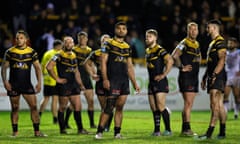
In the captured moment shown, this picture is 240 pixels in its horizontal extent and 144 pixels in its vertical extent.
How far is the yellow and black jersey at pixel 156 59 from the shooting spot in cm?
1644

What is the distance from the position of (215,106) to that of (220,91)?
0.38 m

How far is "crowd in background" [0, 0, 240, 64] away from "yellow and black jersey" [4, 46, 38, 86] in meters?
10.5

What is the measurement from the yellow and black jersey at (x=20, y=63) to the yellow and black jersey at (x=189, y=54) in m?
3.59

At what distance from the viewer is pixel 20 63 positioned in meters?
15.9

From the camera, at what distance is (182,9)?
30125mm

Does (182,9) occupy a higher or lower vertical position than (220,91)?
higher

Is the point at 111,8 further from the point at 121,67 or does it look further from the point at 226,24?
the point at 121,67

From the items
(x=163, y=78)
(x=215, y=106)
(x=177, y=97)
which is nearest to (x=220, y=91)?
(x=215, y=106)

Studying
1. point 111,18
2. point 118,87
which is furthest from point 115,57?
point 111,18


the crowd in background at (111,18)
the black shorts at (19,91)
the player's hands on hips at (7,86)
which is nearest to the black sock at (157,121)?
the black shorts at (19,91)

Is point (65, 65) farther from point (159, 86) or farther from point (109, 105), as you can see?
point (159, 86)

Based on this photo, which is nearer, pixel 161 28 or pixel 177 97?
pixel 177 97

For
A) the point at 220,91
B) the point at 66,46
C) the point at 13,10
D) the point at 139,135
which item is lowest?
the point at 139,135

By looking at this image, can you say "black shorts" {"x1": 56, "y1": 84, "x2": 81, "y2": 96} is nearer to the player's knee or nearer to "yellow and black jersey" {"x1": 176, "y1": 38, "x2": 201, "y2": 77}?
the player's knee
